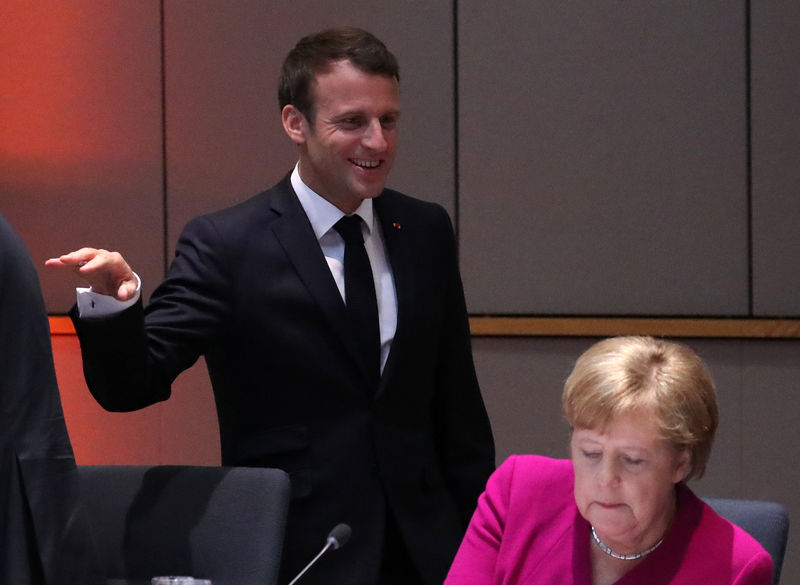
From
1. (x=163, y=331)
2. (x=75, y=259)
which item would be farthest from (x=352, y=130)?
(x=75, y=259)

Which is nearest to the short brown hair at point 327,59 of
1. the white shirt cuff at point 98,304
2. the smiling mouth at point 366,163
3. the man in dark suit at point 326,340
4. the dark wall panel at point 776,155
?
the man in dark suit at point 326,340

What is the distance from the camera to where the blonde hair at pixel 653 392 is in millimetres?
1733

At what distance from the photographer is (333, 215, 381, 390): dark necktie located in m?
2.37

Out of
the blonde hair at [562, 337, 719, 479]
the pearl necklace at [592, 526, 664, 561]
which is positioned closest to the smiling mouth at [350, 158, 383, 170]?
the blonde hair at [562, 337, 719, 479]

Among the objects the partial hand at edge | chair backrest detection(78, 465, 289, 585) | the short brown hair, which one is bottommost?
chair backrest detection(78, 465, 289, 585)

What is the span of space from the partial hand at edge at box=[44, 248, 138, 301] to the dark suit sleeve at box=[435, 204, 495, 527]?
694 mm

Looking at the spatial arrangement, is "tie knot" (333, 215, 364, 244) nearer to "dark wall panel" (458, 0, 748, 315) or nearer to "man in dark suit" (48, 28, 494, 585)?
"man in dark suit" (48, 28, 494, 585)

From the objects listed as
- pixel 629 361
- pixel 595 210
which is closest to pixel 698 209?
pixel 595 210

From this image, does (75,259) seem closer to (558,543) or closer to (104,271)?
(104,271)

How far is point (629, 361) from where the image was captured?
177cm

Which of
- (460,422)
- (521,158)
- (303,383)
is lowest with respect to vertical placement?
(460,422)

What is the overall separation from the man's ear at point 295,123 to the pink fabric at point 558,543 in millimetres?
819

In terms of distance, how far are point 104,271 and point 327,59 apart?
627 mm

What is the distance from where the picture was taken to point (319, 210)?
8.02ft
